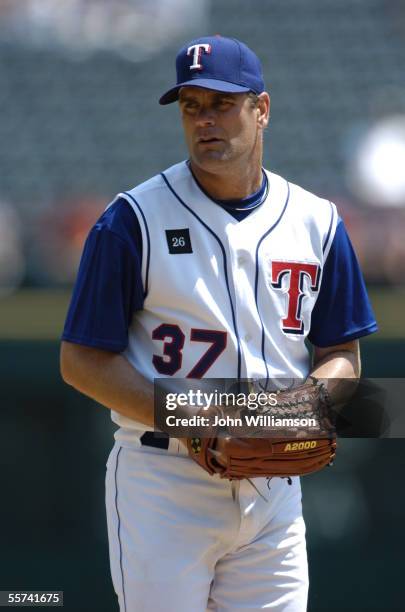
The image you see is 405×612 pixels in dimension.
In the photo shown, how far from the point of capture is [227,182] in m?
2.38

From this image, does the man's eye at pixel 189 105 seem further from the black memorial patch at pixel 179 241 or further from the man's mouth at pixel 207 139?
the black memorial patch at pixel 179 241

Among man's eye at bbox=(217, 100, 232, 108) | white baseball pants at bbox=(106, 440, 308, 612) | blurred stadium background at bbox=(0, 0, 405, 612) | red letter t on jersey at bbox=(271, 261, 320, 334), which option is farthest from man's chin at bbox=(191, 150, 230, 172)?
blurred stadium background at bbox=(0, 0, 405, 612)

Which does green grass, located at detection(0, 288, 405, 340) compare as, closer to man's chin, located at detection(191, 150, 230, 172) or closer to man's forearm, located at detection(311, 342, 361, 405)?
man's forearm, located at detection(311, 342, 361, 405)

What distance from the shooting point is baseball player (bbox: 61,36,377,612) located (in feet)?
7.22

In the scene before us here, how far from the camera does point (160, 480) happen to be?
224 cm

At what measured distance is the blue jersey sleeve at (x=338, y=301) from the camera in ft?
8.02

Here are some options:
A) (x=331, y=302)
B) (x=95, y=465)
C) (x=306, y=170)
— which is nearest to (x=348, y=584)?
(x=95, y=465)

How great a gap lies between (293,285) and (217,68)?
51 cm

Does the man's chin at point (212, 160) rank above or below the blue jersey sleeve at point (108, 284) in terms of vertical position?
above

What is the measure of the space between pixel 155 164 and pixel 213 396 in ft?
18.2

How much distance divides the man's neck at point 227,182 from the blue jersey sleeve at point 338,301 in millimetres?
240

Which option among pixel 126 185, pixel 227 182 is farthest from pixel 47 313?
pixel 126 185

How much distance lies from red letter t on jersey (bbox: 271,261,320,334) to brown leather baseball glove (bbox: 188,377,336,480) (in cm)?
15

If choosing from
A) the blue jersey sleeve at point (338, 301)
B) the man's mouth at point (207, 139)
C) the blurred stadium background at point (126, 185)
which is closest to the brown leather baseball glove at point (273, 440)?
the blue jersey sleeve at point (338, 301)
